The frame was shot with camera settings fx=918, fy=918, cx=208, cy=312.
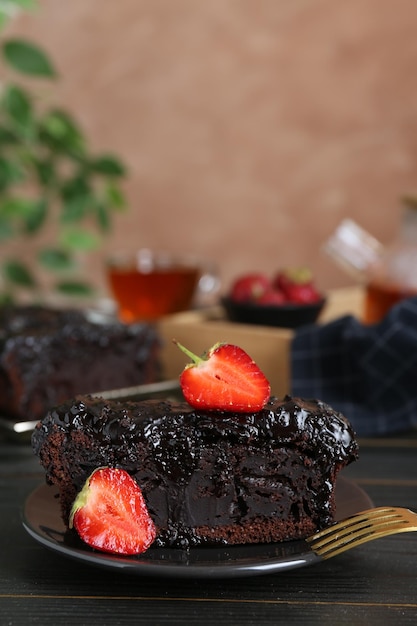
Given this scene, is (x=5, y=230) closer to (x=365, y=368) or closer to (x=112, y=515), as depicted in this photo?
(x=365, y=368)

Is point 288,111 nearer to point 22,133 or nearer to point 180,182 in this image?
point 180,182

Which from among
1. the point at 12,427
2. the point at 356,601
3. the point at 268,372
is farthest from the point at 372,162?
the point at 356,601

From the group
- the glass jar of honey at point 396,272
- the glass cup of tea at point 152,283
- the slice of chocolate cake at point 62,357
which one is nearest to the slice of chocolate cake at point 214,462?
the slice of chocolate cake at point 62,357

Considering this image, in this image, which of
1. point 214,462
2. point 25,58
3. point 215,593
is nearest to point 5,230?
point 25,58

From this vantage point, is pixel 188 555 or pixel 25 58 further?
pixel 25 58

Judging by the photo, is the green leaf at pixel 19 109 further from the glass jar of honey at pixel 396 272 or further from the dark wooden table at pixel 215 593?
the dark wooden table at pixel 215 593

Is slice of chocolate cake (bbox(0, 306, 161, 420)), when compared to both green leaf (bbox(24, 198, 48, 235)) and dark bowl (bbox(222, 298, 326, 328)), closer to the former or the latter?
dark bowl (bbox(222, 298, 326, 328))
